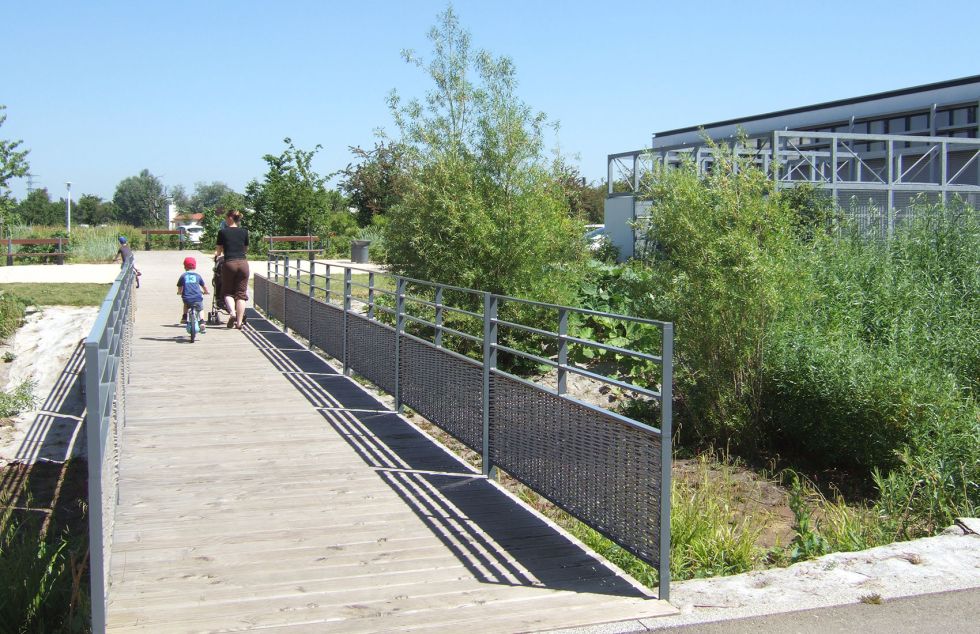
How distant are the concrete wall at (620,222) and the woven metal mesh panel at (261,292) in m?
10.6

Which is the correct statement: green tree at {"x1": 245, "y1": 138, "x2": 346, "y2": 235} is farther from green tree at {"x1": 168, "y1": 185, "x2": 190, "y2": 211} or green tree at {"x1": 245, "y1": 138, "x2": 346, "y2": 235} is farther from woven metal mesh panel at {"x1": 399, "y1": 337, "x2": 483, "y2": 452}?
green tree at {"x1": 168, "y1": 185, "x2": 190, "y2": 211}

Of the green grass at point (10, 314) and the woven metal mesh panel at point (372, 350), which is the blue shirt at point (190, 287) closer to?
the woven metal mesh panel at point (372, 350)

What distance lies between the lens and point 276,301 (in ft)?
53.5

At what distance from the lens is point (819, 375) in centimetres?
885

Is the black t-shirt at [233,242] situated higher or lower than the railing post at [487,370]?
higher

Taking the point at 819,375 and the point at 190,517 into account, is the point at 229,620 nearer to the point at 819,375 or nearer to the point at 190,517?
the point at 190,517

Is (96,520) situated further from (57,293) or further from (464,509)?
(57,293)

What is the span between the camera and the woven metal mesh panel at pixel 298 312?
1347cm

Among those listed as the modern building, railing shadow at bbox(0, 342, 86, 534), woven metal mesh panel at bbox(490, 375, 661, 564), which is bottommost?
railing shadow at bbox(0, 342, 86, 534)

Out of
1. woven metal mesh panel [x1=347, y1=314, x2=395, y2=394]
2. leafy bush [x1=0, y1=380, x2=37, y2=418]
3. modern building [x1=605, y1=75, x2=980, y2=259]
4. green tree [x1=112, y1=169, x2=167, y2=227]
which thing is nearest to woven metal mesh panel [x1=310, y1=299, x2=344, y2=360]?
woven metal mesh panel [x1=347, y1=314, x2=395, y2=394]

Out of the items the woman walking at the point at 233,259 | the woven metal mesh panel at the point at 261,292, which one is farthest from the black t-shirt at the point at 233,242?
the woven metal mesh panel at the point at 261,292

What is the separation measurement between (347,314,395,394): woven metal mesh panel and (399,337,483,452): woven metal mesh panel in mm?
356

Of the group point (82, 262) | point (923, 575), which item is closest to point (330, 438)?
point (923, 575)

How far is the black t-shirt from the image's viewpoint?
14.0 m
